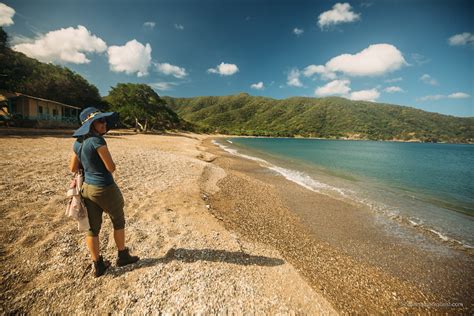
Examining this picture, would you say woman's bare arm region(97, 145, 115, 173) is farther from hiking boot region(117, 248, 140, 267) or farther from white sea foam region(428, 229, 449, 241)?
white sea foam region(428, 229, 449, 241)

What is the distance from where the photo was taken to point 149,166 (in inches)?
476

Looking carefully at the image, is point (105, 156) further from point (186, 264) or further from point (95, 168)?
point (186, 264)

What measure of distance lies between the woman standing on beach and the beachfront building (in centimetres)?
3207

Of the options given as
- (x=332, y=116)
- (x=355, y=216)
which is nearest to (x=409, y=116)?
(x=332, y=116)

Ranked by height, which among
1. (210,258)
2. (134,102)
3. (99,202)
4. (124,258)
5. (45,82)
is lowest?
(210,258)

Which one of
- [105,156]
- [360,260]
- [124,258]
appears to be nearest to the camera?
[105,156]

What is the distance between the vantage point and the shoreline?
4.50m

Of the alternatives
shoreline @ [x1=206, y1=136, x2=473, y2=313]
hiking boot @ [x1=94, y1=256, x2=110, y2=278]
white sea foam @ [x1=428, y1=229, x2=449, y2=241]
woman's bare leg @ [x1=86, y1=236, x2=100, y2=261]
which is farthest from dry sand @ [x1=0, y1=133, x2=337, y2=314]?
white sea foam @ [x1=428, y1=229, x2=449, y2=241]

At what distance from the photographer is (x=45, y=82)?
123ft

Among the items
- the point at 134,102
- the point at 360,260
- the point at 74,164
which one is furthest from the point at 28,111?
the point at 360,260

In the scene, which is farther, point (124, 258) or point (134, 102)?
point (134, 102)

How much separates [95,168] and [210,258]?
311cm

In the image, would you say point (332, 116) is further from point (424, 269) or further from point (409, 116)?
point (424, 269)

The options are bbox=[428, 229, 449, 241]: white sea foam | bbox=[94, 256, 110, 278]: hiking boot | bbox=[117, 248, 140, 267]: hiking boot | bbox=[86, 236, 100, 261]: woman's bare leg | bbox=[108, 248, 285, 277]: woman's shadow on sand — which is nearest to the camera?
bbox=[86, 236, 100, 261]: woman's bare leg
